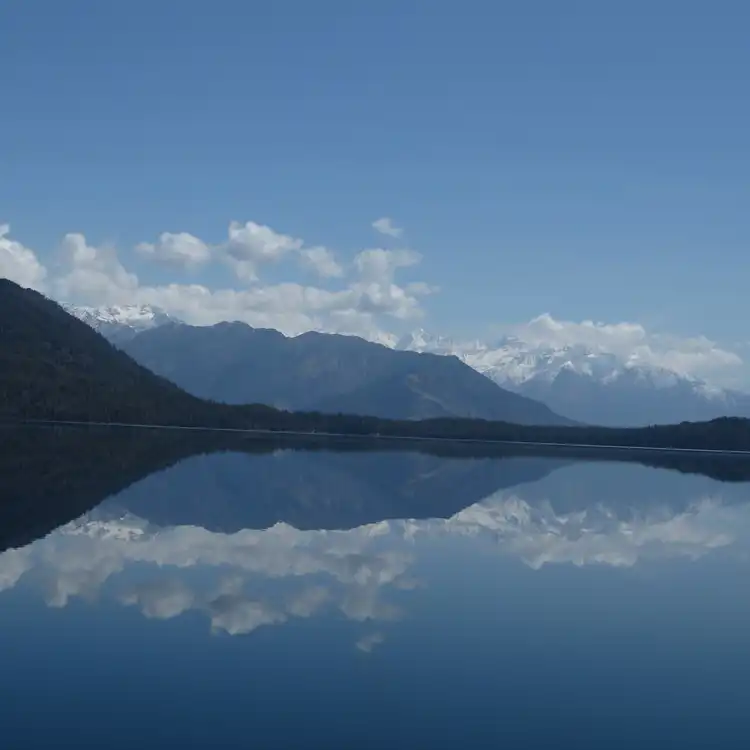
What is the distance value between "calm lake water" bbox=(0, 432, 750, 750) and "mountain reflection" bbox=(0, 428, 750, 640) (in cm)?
17

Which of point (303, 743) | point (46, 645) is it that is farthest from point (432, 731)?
point (46, 645)

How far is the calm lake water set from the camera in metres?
16.4

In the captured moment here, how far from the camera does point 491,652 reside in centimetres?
2170

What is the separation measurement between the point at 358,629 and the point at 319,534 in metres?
17.0

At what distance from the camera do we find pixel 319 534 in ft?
130

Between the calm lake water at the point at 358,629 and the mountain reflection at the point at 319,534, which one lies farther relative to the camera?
the mountain reflection at the point at 319,534

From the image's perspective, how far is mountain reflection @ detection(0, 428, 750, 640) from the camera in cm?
2555

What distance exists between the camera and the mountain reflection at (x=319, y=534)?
83.8 feet

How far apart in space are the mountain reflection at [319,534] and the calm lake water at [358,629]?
17 cm

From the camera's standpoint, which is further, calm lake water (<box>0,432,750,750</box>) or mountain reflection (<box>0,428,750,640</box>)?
mountain reflection (<box>0,428,750,640</box>)

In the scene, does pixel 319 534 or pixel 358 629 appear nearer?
pixel 358 629

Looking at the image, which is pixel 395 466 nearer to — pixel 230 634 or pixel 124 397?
pixel 230 634

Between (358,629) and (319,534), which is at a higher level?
(319,534)

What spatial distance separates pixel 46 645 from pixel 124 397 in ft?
574
